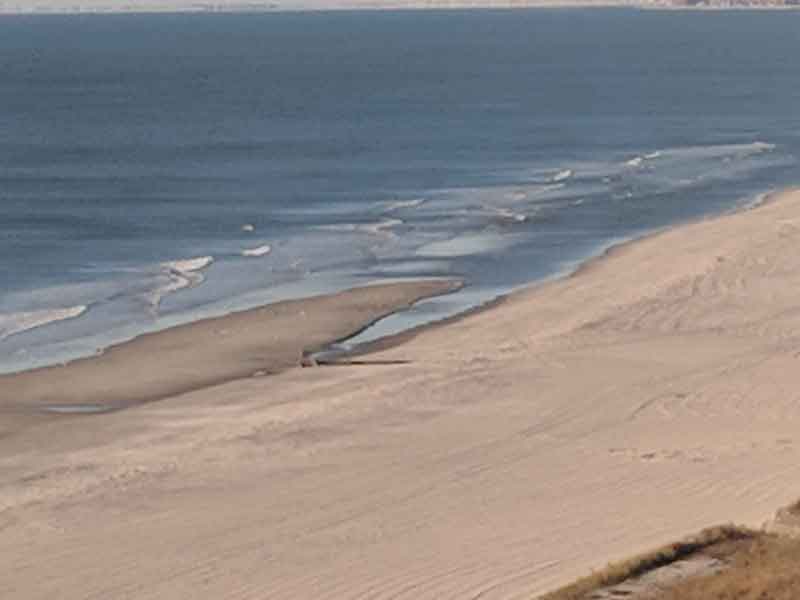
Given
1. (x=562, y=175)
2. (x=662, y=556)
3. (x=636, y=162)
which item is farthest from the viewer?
(x=636, y=162)

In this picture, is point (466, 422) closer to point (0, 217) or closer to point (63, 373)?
point (63, 373)

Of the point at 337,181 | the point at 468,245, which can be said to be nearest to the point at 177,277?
the point at 468,245

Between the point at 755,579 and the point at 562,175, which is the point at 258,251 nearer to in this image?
the point at 562,175

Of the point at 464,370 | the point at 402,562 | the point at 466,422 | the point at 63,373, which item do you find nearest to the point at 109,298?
the point at 63,373

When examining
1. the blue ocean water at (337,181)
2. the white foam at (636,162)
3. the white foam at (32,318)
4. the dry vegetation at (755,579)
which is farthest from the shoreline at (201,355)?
the white foam at (636,162)

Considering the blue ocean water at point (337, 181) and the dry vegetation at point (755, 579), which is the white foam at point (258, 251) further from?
the dry vegetation at point (755, 579)
